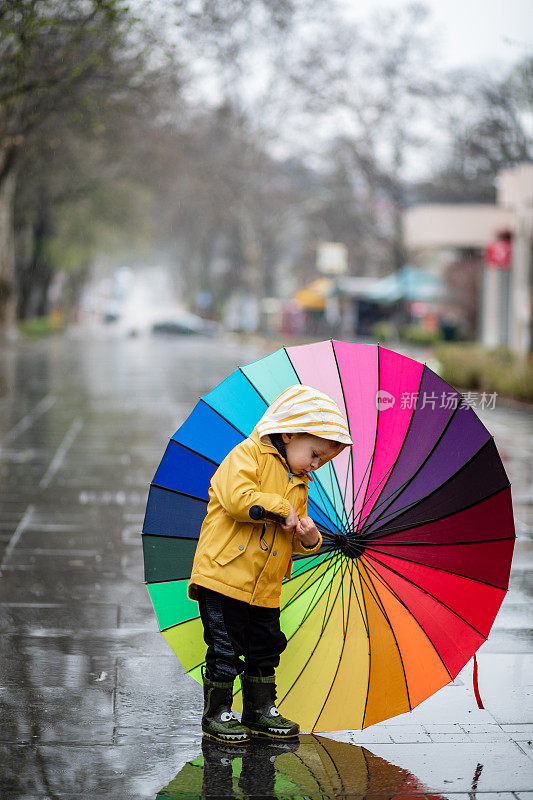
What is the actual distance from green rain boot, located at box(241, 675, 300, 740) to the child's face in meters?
0.78

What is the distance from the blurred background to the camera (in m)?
23.5

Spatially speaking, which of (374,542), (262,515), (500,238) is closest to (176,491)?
(262,515)

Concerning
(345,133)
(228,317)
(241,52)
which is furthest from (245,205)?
(228,317)

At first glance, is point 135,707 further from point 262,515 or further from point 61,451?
point 61,451

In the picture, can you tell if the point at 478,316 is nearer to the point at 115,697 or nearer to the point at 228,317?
the point at 228,317

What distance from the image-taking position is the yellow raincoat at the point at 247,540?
3.98 meters

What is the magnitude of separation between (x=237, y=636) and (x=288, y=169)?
49902mm

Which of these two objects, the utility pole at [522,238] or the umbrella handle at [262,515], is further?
the utility pole at [522,238]

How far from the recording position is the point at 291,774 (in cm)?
398

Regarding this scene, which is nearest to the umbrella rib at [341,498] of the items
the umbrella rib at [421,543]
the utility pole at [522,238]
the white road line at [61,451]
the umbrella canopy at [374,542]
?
A: the umbrella canopy at [374,542]

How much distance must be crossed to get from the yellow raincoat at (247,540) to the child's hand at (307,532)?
39 millimetres

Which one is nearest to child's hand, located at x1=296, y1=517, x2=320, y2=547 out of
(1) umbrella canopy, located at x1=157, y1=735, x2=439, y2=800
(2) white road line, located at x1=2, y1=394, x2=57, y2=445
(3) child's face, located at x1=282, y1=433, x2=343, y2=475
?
(3) child's face, located at x1=282, y1=433, x2=343, y2=475

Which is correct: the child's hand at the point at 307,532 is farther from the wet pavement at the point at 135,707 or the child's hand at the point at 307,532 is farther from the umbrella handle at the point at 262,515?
the wet pavement at the point at 135,707

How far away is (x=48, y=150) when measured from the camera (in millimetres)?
32531
